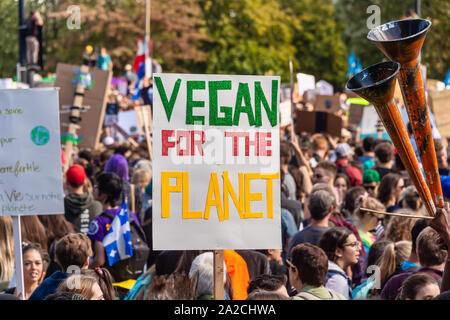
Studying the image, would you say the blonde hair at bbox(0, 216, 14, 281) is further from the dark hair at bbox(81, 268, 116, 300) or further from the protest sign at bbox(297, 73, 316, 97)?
the protest sign at bbox(297, 73, 316, 97)

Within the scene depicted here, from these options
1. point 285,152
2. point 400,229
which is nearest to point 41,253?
point 400,229

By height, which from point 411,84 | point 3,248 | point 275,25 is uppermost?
point 275,25

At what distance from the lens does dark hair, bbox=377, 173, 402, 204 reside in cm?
738

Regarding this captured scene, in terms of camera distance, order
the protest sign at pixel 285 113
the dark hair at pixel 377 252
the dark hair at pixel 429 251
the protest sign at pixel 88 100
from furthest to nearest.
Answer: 1. the protest sign at pixel 285 113
2. the protest sign at pixel 88 100
3. the dark hair at pixel 377 252
4. the dark hair at pixel 429 251

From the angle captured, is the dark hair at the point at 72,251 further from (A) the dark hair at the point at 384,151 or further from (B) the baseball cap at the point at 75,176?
(A) the dark hair at the point at 384,151

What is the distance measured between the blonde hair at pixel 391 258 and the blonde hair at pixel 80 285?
5.78 ft

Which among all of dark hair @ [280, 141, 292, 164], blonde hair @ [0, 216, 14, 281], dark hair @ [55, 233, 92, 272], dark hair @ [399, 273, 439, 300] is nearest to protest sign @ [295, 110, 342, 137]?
dark hair @ [280, 141, 292, 164]

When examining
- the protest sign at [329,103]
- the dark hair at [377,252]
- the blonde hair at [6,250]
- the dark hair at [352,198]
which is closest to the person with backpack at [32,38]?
the protest sign at [329,103]

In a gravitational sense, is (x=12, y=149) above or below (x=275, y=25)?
below

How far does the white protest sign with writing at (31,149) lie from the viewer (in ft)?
16.6
